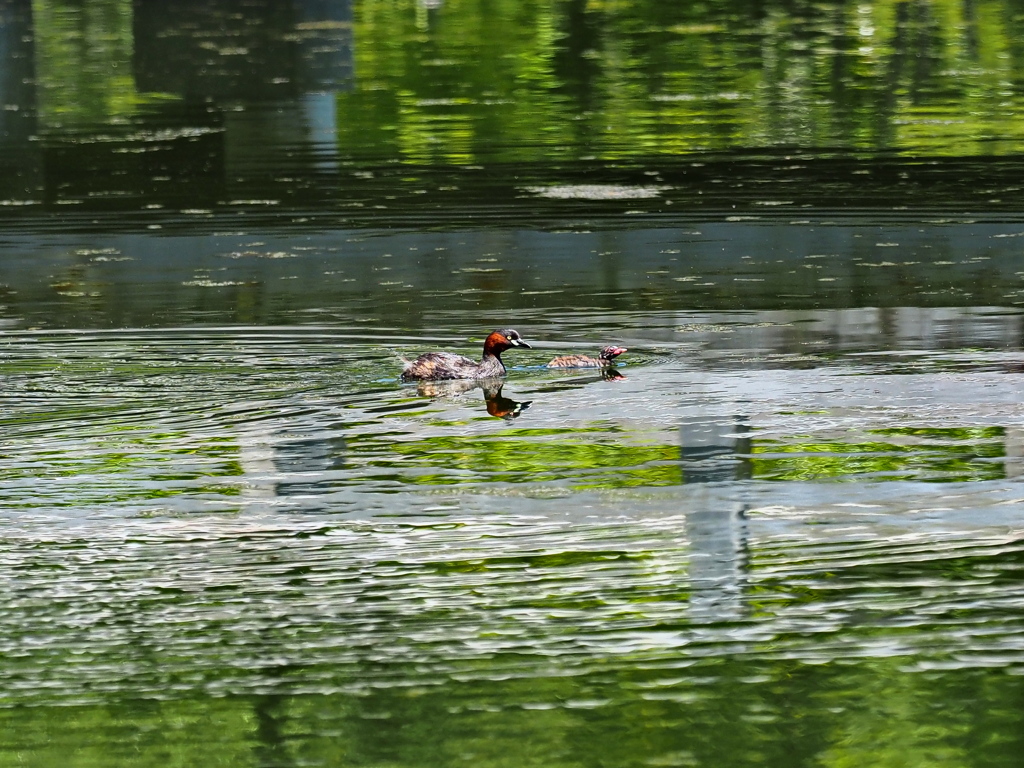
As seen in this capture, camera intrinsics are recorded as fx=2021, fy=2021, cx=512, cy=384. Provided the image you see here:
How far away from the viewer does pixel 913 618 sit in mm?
5781

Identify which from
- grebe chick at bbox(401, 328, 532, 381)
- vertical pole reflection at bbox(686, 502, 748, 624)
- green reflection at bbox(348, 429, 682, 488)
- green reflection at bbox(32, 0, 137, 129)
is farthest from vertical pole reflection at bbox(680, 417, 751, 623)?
green reflection at bbox(32, 0, 137, 129)

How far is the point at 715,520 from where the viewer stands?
6.97 meters

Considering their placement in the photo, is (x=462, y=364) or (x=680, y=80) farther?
(x=680, y=80)

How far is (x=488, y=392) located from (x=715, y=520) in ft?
10.8

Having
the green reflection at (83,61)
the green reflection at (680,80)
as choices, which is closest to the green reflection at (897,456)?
the green reflection at (680,80)

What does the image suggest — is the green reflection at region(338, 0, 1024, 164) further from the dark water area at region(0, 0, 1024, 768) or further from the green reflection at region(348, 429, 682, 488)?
the green reflection at region(348, 429, 682, 488)

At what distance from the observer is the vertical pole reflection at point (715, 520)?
5988mm

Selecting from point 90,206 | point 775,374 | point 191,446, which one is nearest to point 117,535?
point 191,446

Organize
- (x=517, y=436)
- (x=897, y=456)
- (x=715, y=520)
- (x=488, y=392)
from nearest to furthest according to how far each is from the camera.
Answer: (x=715, y=520)
(x=897, y=456)
(x=517, y=436)
(x=488, y=392)

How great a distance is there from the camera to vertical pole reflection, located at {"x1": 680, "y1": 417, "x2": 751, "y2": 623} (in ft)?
19.6

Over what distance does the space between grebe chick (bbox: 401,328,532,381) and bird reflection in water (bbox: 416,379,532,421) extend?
0.04 metres

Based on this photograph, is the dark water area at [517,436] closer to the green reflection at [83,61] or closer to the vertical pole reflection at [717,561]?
the vertical pole reflection at [717,561]

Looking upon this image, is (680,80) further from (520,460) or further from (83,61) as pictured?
(520,460)

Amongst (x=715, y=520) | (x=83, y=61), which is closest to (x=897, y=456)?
(x=715, y=520)
